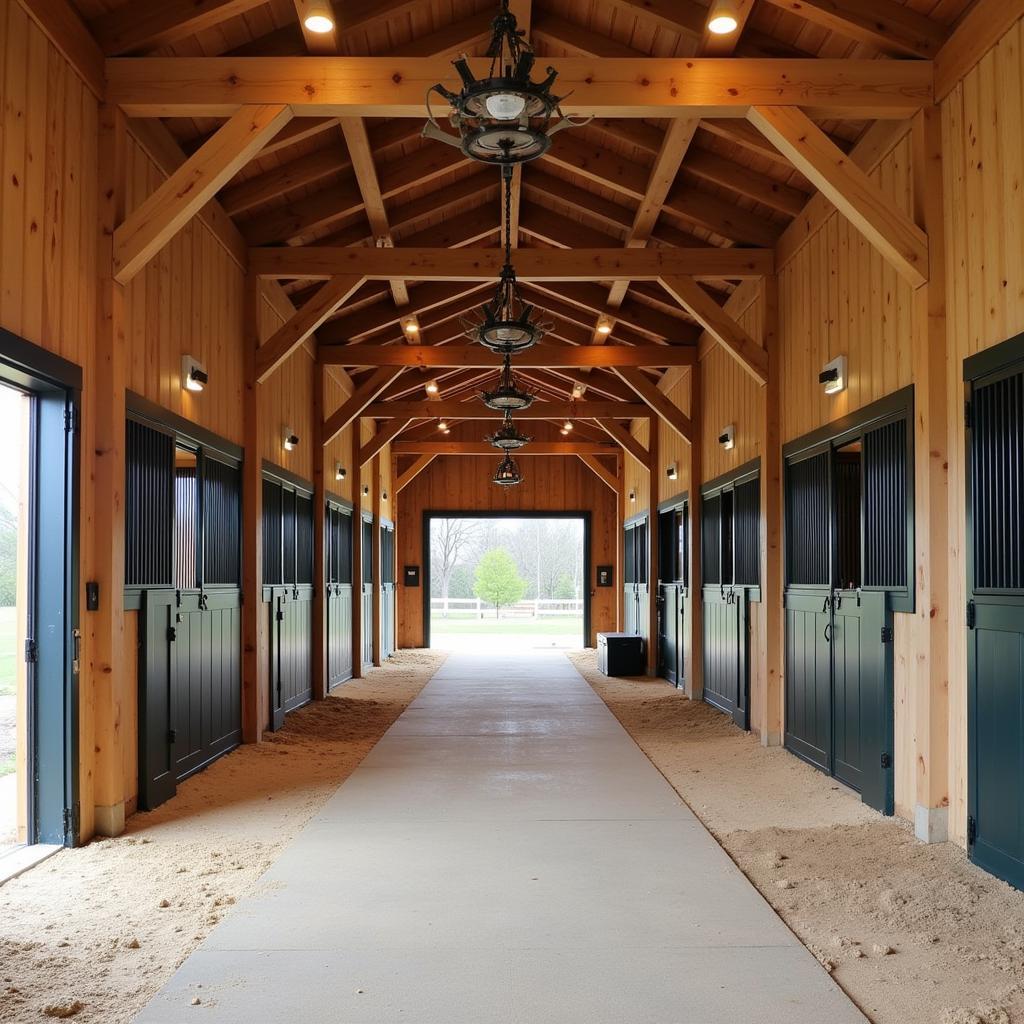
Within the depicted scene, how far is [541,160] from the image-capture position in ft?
25.3

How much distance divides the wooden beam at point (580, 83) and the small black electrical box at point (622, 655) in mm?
8483

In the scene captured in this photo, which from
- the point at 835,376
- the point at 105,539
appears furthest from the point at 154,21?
the point at 835,376

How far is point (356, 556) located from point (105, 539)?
314 inches

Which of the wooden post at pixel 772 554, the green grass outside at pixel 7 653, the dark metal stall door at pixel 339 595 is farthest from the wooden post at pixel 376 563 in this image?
the wooden post at pixel 772 554

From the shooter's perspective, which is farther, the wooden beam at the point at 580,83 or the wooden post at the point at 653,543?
the wooden post at the point at 653,543

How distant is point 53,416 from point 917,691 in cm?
419

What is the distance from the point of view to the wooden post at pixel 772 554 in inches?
288

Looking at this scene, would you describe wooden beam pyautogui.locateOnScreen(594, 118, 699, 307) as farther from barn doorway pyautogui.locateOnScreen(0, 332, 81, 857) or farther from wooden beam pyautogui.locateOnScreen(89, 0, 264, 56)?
barn doorway pyautogui.locateOnScreen(0, 332, 81, 857)

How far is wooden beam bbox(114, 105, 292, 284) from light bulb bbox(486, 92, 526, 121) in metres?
2.11

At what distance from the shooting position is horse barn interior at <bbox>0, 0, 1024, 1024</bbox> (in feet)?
10.8

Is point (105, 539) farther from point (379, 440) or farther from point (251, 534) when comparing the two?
point (379, 440)

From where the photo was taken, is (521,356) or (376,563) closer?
(521,356)

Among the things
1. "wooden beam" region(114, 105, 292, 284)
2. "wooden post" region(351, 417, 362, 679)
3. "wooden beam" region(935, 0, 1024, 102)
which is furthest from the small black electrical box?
"wooden beam" region(114, 105, 292, 284)

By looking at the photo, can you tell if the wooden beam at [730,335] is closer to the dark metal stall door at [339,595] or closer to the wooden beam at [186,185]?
the wooden beam at [186,185]
